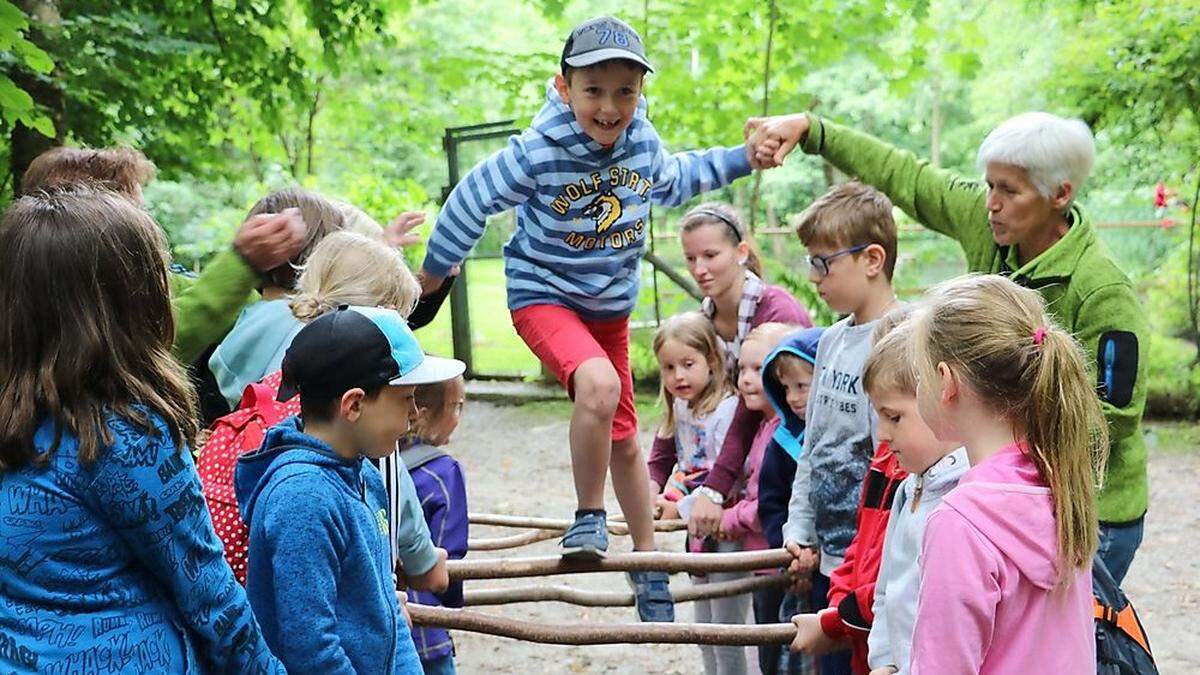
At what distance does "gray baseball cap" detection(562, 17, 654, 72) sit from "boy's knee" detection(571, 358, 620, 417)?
85 cm

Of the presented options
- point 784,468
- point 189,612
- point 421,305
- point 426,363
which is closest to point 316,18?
point 421,305

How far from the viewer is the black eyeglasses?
3.19m

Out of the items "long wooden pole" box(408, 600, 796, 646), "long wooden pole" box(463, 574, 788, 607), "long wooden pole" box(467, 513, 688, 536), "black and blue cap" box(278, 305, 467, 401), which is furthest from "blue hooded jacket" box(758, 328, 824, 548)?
"black and blue cap" box(278, 305, 467, 401)

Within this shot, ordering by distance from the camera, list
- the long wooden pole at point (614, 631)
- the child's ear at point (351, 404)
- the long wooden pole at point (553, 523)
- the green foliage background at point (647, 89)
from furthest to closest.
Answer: the green foliage background at point (647, 89)
the long wooden pole at point (553, 523)
the long wooden pole at point (614, 631)
the child's ear at point (351, 404)

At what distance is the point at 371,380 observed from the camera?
2088 mm

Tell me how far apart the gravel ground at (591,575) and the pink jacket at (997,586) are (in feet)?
9.31

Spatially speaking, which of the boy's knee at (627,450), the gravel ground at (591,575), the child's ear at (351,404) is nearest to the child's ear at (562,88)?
the boy's knee at (627,450)

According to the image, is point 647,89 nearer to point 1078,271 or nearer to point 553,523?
point 553,523

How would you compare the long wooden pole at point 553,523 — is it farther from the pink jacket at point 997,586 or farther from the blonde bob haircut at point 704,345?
the pink jacket at point 997,586

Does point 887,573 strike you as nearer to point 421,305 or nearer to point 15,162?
point 421,305

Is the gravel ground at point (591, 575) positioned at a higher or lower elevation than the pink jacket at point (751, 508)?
lower

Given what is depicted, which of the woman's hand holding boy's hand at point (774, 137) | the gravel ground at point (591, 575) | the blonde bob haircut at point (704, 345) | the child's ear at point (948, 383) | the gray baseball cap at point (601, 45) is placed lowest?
the gravel ground at point (591, 575)

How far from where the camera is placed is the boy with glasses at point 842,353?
3121 mm

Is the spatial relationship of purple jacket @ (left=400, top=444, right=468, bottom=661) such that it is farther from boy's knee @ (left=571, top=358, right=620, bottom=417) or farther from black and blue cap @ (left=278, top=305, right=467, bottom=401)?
black and blue cap @ (left=278, top=305, right=467, bottom=401)
